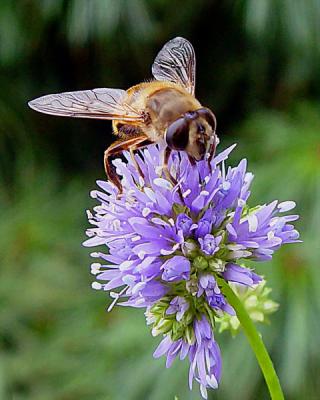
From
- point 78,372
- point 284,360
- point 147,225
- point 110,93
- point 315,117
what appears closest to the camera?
point 147,225

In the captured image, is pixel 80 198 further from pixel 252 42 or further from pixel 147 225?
pixel 147 225

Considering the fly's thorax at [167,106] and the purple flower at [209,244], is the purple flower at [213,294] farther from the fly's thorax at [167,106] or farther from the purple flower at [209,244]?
the fly's thorax at [167,106]

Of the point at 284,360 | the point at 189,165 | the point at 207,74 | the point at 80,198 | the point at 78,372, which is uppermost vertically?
the point at 207,74

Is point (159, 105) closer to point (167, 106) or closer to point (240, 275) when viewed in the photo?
point (167, 106)

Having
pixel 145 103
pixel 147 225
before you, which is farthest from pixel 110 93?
pixel 147 225

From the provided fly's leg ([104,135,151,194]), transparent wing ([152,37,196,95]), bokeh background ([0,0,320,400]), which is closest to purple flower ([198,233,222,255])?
fly's leg ([104,135,151,194])

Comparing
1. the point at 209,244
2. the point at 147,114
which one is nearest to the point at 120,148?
the point at 147,114

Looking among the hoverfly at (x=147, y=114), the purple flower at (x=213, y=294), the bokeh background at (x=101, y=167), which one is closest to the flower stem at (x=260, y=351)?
the purple flower at (x=213, y=294)
